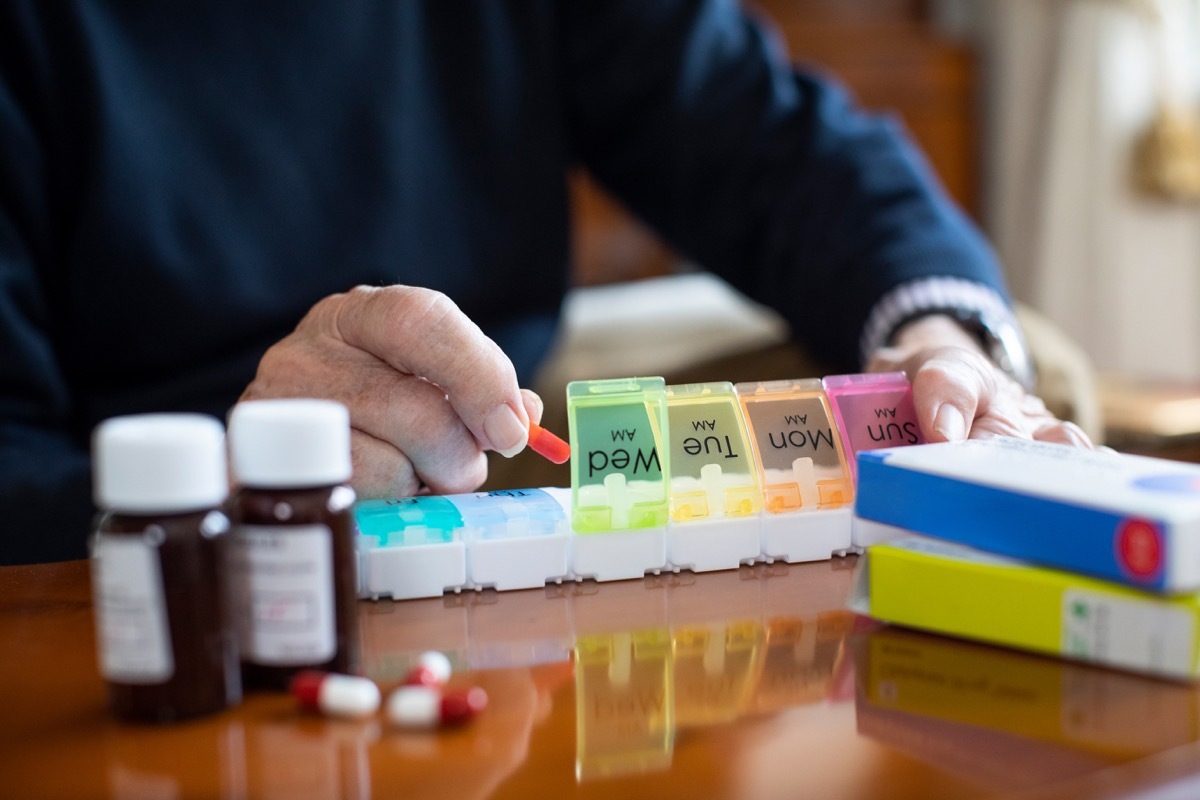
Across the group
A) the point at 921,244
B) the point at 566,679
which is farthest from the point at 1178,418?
the point at 566,679

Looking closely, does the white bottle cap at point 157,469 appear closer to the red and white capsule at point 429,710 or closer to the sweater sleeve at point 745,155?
the red and white capsule at point 429,710

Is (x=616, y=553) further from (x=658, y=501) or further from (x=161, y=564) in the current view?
(x=161, y=564)

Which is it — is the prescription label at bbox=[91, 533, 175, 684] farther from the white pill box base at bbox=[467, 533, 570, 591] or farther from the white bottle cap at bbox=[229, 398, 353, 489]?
the white pill box base at bbox=[467, 533, 570, 591]

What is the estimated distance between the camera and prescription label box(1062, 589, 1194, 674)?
1.74ft

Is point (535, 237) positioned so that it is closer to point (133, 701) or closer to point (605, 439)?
point (605, 439)

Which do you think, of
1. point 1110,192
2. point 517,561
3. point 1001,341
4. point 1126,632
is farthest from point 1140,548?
point 1110,192

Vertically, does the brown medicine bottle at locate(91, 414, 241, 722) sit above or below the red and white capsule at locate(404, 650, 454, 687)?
above

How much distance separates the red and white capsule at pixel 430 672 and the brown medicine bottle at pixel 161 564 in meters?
0.08

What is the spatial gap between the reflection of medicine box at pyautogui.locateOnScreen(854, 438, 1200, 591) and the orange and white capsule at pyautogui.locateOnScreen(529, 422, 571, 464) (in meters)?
0.19

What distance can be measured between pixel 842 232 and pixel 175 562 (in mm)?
1013

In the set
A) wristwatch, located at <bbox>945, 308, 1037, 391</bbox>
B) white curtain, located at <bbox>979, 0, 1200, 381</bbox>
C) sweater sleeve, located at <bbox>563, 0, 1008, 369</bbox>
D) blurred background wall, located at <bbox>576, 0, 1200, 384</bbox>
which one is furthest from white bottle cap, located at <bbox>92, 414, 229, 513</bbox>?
white curtain, located at <bbox>979, 0, 1200, 381</bbox>

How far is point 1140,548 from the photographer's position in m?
0.53

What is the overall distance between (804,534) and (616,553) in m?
0.12

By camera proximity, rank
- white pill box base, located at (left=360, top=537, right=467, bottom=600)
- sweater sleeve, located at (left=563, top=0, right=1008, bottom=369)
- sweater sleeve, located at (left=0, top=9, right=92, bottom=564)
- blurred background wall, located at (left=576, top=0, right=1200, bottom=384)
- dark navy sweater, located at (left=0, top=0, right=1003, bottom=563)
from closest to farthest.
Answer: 1. white pill box base, located at (left=360, top=537, right=467, bottom=600)
2. sweater sleeve, located at (left=0, top=9, right=92, bottom=564)
3. dark navy sweater, located at (left=0, top=0, right=1003, bottom=563)
4. sweater sleeve, located at (left=563, top=0, right=1008, bottom=369)
5. blurred background wall, located at (left=576, top=0, right=1200, bottom=384)
